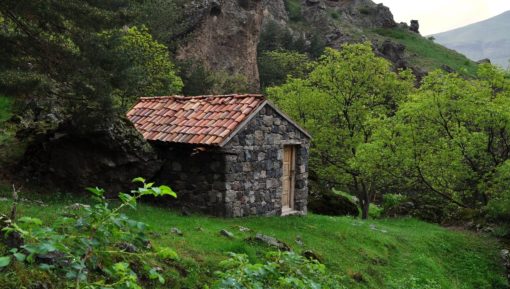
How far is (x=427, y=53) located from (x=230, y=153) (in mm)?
59456

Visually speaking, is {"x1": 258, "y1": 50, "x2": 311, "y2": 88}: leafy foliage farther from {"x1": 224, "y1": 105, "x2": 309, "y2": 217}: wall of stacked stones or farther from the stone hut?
{"x1": 224, "y1": 105, "x2": 309, "y2": 217}: wall of stacked stones

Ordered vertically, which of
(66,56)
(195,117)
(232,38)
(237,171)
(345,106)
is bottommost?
(237,171)

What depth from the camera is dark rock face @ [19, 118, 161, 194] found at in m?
12.7

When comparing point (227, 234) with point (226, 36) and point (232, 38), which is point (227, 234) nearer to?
point (226, 36)

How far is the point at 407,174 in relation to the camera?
2091 cm

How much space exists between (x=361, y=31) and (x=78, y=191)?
66.8m

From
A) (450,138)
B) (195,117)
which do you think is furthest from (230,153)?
(450,138)

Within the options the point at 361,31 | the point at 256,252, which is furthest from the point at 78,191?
the point at 361,31

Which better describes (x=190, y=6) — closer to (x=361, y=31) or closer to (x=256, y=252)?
(x=361, y=31)

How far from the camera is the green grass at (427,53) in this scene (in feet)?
196

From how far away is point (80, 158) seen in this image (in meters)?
12.9

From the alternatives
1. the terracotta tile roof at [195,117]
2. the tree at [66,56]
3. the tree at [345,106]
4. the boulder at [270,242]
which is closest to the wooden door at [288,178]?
the terracotta tile roof at [195,117]

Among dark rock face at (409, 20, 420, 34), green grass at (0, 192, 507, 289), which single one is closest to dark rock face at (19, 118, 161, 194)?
green grass at (0, 192, 507, 289)

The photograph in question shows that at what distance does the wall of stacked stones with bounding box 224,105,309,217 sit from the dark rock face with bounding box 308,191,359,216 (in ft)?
20.7
